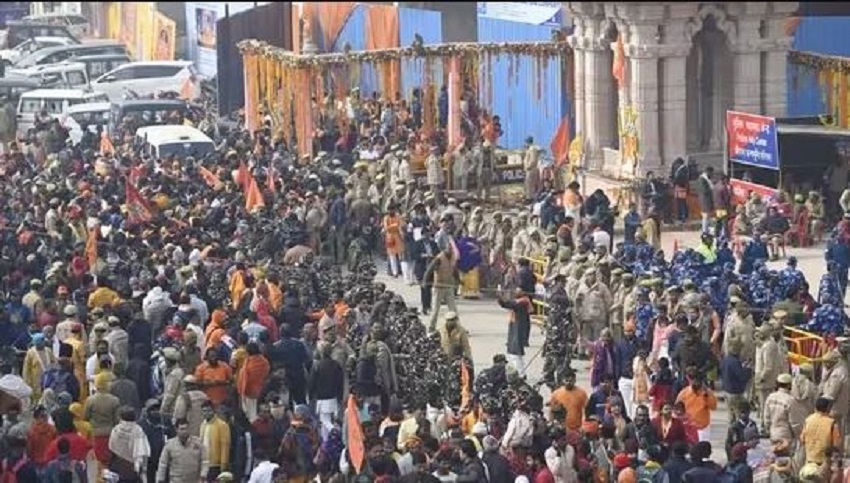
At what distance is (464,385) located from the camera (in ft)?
77.4

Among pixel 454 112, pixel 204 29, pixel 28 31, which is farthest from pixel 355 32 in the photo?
pixel 454 112

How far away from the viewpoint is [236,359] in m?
23.6

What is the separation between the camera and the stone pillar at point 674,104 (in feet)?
121

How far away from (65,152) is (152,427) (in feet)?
59.5

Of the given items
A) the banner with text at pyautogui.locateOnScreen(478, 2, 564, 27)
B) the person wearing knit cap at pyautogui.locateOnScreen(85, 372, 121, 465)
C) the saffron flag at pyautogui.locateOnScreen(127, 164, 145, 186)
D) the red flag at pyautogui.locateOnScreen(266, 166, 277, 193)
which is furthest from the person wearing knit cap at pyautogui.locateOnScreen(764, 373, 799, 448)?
the banner with text at pyautogui.locateOnScreen(478, 2, 564, 27)

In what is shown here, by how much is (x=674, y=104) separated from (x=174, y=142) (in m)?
8.04

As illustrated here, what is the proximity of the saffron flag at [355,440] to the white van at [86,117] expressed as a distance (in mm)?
23210

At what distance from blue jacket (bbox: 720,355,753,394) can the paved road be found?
0.62m

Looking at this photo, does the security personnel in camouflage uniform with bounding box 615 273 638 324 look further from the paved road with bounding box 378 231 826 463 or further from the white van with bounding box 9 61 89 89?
the white van with bounding box 9 61 89 89

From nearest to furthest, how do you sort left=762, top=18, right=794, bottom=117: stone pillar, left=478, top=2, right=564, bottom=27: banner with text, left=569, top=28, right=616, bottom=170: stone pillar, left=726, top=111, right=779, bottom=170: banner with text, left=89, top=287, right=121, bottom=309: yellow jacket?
left=89, top=287, right=121, bottom=309: yellow jacket → left=726, top=111, right=779, bottom=170: banner with text → left=762, top=18, right=794, bottom=117: stone pillar → left=569, top=28, right=616, bottom=170: stone pillar → left=478, top=2, right=564, bottom=27: banner with text

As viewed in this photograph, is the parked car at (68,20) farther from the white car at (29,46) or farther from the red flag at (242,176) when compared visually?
the red flag at (242,176)

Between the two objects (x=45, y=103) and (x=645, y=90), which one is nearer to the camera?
(x=645, y=90)

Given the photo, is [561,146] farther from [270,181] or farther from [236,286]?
[236,286]

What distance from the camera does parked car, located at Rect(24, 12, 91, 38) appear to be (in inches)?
2327
